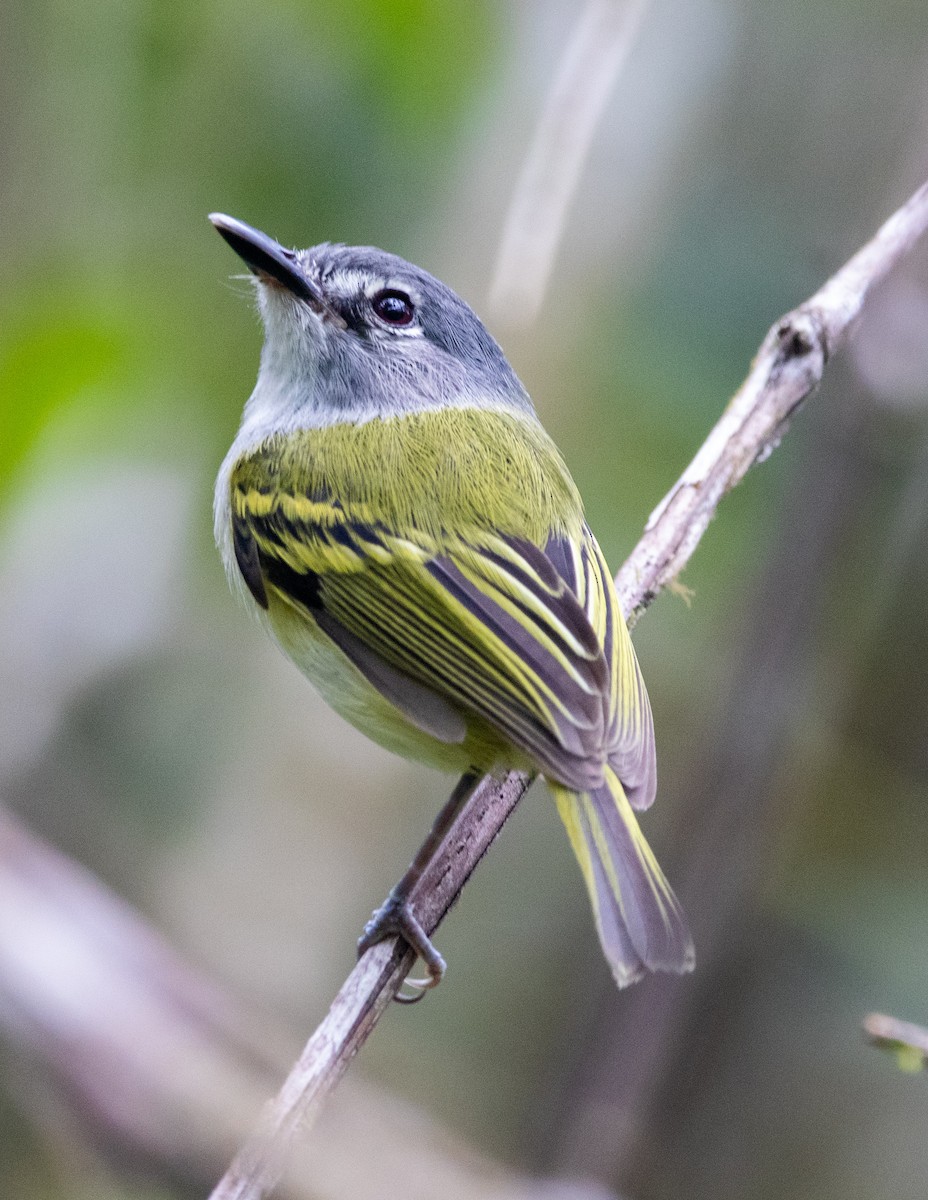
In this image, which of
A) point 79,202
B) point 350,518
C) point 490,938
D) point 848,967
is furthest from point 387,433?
point 490,938

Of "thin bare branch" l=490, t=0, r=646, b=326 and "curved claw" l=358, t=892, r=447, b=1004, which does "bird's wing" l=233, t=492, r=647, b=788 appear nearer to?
"curved claw" l=358, t=892, r=447, b=1004

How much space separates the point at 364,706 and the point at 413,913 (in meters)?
0.41

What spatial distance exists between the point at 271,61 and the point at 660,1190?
334 centimetres

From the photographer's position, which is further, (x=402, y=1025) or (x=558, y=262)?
(x=402, y=1025)

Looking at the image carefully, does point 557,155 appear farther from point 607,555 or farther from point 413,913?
point 413,913

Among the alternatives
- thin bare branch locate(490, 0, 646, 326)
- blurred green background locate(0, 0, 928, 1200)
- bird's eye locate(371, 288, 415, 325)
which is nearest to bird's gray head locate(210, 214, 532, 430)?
bird's eye locate(371, 288, 415, 325)

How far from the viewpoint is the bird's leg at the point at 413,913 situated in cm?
255

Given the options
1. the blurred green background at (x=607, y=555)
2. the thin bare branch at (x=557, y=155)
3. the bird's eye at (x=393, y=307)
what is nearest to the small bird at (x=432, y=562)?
the bird's eye at (x=393, y=307)

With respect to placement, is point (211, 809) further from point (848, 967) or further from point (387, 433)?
point (848, 967)

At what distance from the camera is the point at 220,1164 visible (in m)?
2.04

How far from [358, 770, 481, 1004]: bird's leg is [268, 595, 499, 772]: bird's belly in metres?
0.10

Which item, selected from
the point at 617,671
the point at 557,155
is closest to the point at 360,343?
the point at 557,155

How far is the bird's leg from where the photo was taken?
2549mm

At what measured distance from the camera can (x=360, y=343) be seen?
10.8 feet
